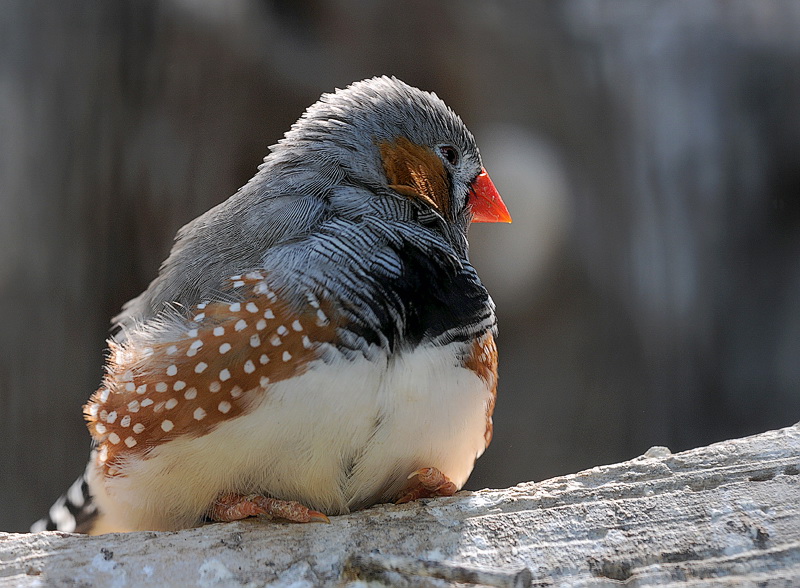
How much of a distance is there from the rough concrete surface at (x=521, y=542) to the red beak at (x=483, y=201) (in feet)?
3.69

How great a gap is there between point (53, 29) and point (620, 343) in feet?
13.8

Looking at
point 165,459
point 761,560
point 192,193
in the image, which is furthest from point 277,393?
point 192,193

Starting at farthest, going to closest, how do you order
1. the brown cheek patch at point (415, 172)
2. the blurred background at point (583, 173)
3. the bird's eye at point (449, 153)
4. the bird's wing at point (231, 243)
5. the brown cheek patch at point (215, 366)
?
the blurred background at point (583, 173)
the bird's eye at point (449, 153)
the brown cheek patch at point (415, 172)
the bird's wing at point (231, 243)
the brown cheek patch at point (215, 366)

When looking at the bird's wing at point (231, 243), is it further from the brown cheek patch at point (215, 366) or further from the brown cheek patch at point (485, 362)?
the brown cheek patch at point (485, 362)

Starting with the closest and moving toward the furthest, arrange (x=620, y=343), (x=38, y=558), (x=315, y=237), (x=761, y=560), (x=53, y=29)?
1. (x=761, y=560)
2. (x=38, y=558)
3. (x=315, y=237)
4. (x=53, y=29)
5. (x=620, y=343)

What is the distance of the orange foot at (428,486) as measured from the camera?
2477 millimetres

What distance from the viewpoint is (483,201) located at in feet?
9.97

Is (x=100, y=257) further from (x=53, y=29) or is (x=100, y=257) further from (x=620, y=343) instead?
(x=620, y=343)

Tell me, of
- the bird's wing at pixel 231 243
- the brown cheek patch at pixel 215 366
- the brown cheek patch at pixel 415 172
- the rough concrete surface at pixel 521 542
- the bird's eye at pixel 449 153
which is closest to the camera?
the rough concrete surface at pixel 521 542

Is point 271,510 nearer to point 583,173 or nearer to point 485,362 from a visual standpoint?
point 485,362

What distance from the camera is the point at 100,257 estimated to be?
4824 mm

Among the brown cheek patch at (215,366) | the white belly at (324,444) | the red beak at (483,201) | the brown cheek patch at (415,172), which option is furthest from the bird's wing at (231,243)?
the red beak at (483,201)

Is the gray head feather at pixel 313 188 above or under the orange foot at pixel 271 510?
above

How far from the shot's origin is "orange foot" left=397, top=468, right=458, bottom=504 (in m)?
2.48
